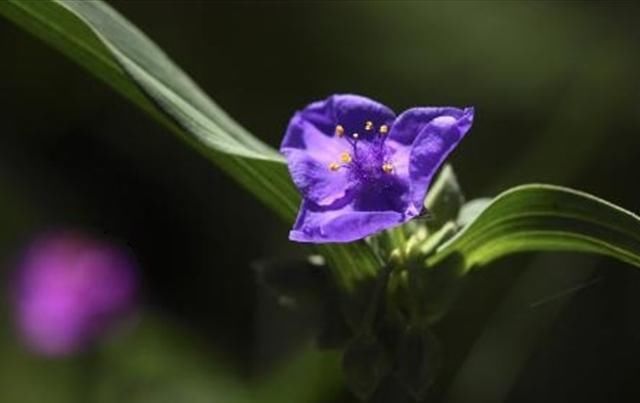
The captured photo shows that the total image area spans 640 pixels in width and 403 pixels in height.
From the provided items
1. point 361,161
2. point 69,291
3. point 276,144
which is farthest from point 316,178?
point 276,144

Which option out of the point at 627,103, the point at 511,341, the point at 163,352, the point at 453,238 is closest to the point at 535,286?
the point at 511,341

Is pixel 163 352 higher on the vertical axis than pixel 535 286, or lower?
lower

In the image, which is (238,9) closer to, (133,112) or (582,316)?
(133,112)

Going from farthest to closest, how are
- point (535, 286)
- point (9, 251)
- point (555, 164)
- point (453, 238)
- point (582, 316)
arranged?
point (9, 251) < point (555, 164) < point (535, 286) < point (582, 316) < point (453, 238)

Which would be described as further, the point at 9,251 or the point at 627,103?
the point at 9,251

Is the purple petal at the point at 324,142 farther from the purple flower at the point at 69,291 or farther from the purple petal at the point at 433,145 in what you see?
the purple flower at the point at 69,291

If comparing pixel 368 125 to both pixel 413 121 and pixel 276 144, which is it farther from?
pixel 276 144

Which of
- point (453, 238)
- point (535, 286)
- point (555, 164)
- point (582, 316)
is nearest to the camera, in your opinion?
point (453, 238)

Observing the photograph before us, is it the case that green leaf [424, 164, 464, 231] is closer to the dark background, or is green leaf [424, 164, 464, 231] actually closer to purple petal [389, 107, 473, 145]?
purple petal [389, 107, 473, 145]
